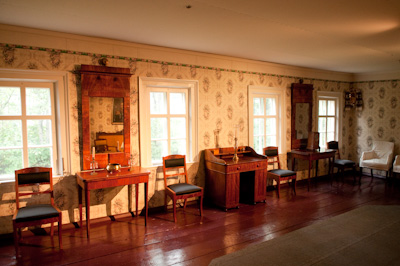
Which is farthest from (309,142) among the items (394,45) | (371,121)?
(394,45)

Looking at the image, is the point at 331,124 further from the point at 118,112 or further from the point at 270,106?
the point at 118,112

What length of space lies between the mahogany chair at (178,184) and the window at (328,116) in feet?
13.4

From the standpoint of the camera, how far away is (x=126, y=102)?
14.1ft

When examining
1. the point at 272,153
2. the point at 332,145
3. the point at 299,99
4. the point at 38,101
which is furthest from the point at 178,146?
the point at 332,145

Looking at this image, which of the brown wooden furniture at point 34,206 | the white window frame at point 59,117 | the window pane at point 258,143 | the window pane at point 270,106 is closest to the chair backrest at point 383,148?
the window pane at point 270,106

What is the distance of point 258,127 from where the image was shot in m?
6.06

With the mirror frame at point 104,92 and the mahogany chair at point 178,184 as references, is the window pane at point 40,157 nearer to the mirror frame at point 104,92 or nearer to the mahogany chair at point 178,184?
the mirror frame at point 104,92

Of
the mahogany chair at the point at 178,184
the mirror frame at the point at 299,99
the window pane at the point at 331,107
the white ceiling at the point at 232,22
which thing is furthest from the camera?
the window pane at the point at 331,107

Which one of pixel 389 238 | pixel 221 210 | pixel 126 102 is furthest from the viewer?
pixel 221 210

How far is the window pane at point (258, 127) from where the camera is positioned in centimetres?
600

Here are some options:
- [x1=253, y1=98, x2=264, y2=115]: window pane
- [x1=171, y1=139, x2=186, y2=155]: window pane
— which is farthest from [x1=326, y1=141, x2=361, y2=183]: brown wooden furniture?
A: [x1=171, y1=139, x2=186, y2=155]: window pane

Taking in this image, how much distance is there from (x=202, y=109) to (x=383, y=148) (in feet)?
16.1

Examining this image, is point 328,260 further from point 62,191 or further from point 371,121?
point 371,121

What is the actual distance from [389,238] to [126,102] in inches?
160
